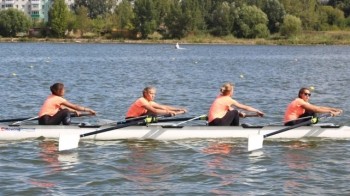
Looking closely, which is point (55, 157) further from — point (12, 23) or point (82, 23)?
point (82, 23)

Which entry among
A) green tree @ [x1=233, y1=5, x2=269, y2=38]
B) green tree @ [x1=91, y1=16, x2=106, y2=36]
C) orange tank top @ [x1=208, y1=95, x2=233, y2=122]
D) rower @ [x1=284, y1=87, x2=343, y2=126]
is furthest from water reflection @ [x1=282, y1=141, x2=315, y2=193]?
green tree @ [x1=91, y1=16, x2=106, y2=36]

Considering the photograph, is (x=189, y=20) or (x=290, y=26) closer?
(x=290, y=26)

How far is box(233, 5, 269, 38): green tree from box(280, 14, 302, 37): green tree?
3.57 meters

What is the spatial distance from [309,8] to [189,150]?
118 metres

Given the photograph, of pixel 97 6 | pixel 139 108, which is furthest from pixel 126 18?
pixel 139 108

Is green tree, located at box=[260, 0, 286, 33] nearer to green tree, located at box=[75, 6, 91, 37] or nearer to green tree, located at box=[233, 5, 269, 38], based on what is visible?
green tree, located at box=[233, 5, 269, 38]

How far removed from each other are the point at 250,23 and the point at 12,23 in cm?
4692

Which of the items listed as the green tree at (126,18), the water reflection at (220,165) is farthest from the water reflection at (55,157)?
the green tree at (126,18)

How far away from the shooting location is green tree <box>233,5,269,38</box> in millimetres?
117125

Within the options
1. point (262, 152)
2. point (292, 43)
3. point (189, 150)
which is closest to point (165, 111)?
point (189, 150)

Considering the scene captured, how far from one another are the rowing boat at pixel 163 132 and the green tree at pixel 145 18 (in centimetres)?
10928

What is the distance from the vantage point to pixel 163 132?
1692 centimetres

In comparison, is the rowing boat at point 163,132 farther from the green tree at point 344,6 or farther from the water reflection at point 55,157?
the green tree at point 344,6

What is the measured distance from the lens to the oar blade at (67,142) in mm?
15672
